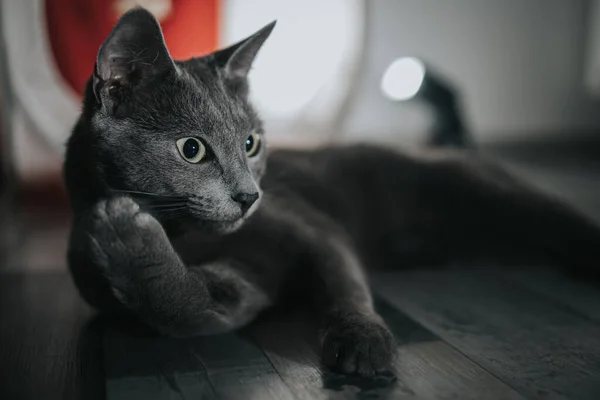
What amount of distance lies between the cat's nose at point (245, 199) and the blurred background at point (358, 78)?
497mm

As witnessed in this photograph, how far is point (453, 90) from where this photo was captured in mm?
2404

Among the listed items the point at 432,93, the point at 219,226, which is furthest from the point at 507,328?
the point at 432,93

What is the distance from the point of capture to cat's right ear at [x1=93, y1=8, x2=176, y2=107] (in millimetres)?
954

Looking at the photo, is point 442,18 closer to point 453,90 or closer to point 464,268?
point 453,90

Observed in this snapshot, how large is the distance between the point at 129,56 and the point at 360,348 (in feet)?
1.74

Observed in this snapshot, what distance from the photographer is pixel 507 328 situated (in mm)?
1134

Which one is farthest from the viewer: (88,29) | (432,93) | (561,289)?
(432,93)

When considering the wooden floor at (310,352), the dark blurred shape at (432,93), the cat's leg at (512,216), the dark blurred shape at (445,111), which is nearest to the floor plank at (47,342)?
the wooden floor at (310,352)

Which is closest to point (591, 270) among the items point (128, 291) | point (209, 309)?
point (209, 309)

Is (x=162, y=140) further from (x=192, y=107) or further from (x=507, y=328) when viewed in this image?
(x=507, y=328)

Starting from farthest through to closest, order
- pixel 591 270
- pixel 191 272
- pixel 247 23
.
→ pixel 247 23, pixel 591 270, pixel 191 272

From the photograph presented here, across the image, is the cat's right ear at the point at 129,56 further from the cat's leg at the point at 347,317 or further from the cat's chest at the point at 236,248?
the cat's leg at the point at 347,317

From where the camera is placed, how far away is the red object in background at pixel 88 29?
161cm

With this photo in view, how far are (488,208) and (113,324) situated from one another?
821 mm
